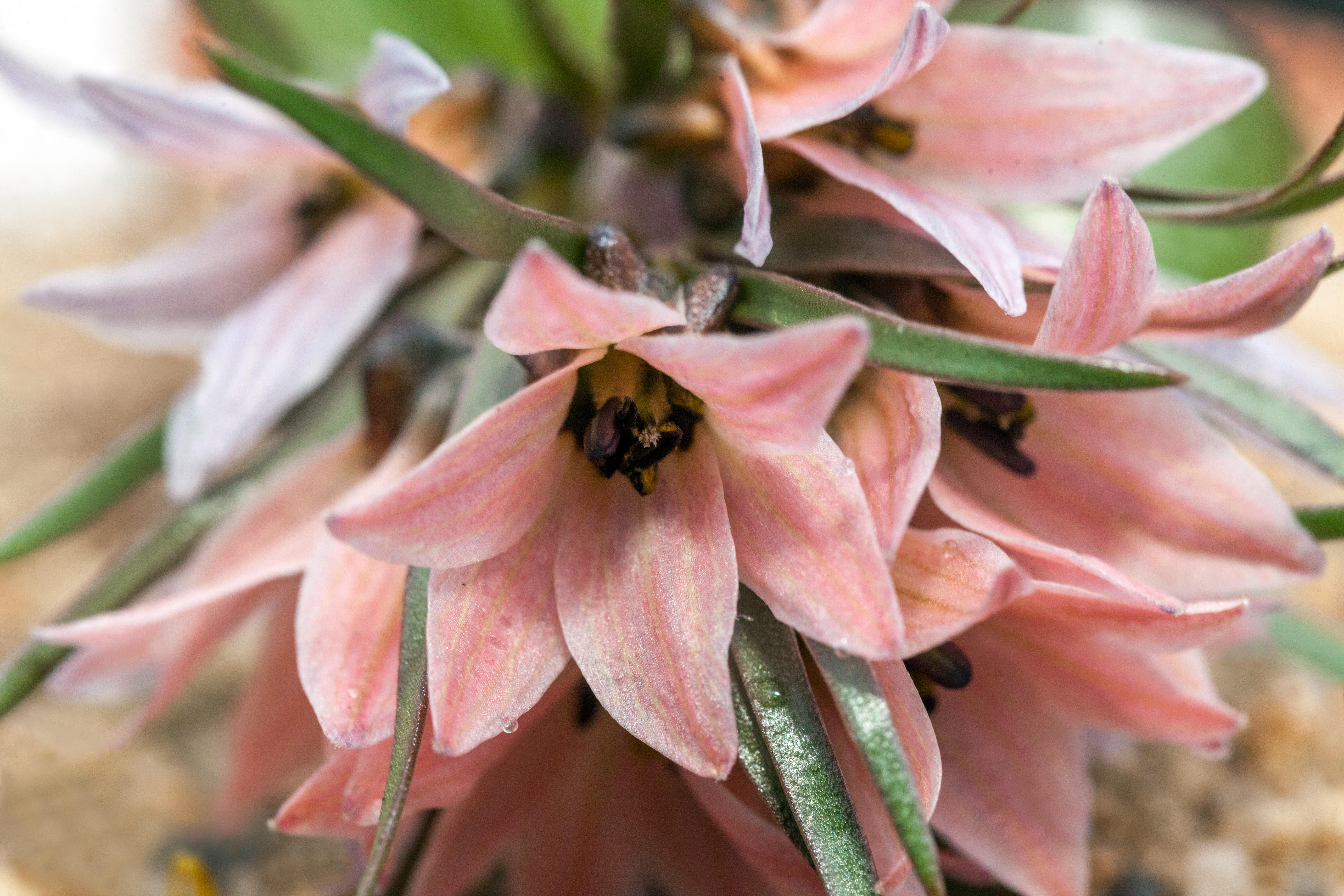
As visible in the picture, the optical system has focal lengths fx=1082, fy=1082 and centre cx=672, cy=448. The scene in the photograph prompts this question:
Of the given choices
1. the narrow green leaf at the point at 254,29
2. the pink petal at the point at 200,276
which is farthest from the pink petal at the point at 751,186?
the narrow green leaf at the point at 254,29

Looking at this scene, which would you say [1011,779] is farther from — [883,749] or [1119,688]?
[883,749]

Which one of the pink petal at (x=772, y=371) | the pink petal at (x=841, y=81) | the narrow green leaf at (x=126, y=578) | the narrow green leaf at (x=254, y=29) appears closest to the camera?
the pink petal at (x=772, y=371)

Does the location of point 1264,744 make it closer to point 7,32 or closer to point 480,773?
point 480,773

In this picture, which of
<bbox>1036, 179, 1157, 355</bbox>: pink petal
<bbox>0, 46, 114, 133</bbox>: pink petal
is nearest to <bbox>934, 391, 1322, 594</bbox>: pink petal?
<bbox>1036, 179, 1157, 355</bbox>: pink petal

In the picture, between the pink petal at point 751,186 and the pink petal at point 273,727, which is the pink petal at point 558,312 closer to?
the pink petal at point 751,186

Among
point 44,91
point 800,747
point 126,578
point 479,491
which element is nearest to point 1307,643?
point 800,747

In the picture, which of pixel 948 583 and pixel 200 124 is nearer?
pixel 948 583

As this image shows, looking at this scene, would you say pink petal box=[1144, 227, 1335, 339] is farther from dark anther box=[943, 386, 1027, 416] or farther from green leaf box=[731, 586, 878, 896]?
green leaf box=[731, 586, 878, 896]
